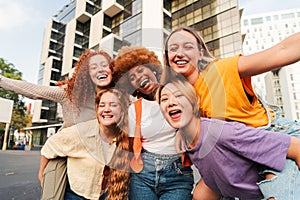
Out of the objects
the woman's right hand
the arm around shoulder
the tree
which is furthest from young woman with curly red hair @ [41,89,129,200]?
the tree

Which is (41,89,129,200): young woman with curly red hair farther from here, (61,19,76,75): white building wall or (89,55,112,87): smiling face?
(61,19,76,75): white building wall

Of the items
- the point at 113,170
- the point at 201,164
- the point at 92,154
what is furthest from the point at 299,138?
the point at 92,154

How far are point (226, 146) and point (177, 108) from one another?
10.0 inches

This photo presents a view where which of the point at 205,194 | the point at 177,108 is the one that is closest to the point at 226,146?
the point at 177,108

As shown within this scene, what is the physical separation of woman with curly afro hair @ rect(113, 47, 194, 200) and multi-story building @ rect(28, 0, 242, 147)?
9 cm

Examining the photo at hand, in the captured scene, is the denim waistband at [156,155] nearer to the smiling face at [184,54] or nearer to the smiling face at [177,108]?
the smiling face at [177,108]

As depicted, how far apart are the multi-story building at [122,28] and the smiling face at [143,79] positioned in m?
0.11

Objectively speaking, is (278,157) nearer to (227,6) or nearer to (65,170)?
(65,170)

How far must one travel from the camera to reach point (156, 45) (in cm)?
103

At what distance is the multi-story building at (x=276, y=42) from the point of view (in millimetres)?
47438

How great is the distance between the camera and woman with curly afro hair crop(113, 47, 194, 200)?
1117 millimetres

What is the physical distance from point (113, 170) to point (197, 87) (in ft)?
2.44

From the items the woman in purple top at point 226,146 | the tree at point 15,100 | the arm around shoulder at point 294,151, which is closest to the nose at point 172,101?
the woman in purple top at point 226,146

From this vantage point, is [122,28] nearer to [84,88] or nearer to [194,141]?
[84,88]
